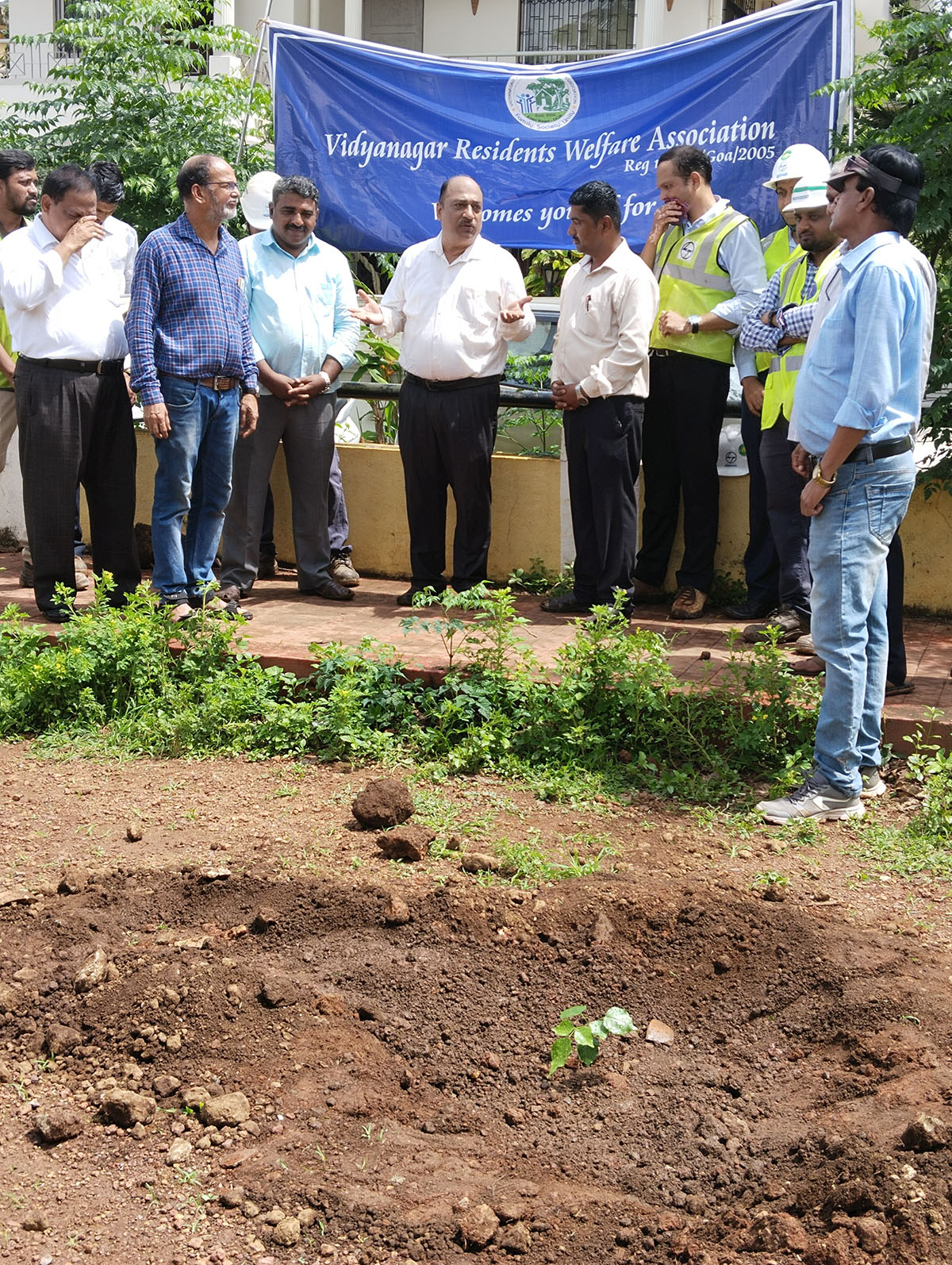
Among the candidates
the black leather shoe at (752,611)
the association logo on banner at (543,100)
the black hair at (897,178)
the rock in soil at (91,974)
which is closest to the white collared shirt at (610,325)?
the black leather shoe at (752,611)

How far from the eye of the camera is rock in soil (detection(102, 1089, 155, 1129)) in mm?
3008

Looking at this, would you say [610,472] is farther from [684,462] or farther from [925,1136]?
[925,1136]

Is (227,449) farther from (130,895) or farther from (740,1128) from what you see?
(740,1128)

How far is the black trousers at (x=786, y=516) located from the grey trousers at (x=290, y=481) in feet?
7.64

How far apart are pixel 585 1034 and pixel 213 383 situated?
409cm

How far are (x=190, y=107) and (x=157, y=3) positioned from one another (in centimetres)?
102

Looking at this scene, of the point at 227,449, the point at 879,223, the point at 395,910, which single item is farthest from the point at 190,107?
the point at 395,910

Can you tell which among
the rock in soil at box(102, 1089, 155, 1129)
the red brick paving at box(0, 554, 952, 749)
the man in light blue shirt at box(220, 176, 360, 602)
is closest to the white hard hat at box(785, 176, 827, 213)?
the red brick paving at box(0, 554, 952, 749)

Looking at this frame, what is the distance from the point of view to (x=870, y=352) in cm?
419

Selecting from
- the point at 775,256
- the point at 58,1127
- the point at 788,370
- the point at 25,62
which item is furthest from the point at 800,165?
the point at 25,62

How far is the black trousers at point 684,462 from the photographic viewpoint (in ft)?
21.5

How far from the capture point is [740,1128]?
297 centimetres

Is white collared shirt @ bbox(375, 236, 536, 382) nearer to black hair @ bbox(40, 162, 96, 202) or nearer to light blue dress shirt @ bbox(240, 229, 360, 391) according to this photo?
light blue dress shirt @ bbox(240, 229, 360, 391)

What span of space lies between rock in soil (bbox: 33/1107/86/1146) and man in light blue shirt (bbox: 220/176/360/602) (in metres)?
4.03
